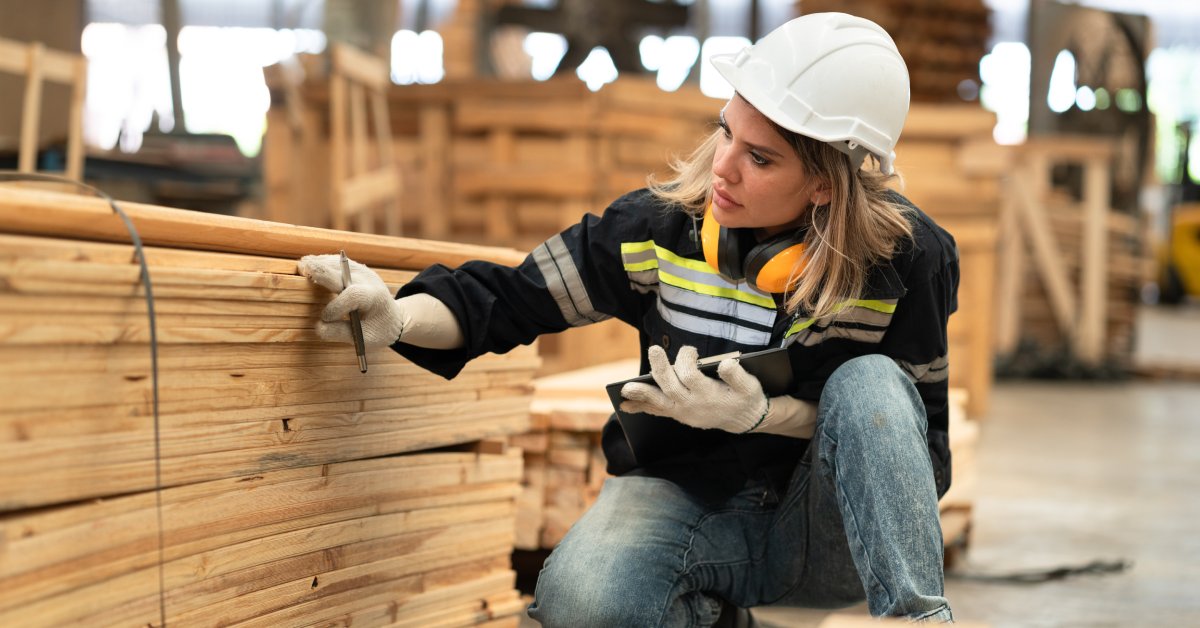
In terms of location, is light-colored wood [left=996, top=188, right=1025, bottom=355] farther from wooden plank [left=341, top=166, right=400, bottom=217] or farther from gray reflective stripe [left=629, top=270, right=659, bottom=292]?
gray reflective stripe [left=629, top=270, right=659, bottom=292]

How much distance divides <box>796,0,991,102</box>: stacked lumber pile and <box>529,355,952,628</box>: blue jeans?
6.36 meters

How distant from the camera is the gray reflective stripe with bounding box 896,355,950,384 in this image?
2.20m

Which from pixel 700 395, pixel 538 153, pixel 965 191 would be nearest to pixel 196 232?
pixel 700 395

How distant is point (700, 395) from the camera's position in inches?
80.2

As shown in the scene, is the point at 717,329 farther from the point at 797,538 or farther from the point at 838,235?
the point at 797,538

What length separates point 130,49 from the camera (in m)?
15.4

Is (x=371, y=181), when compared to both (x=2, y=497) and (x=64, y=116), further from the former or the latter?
(x=64, y=116)

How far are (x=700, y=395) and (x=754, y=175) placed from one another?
1.31 ft

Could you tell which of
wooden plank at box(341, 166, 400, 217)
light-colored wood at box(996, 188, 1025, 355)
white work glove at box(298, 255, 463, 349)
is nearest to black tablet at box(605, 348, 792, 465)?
white work glove at box(298, 255, 463, 349)

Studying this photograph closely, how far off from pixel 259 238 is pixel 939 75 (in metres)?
7.33

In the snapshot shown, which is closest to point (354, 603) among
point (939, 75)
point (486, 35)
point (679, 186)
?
point (679, 186)

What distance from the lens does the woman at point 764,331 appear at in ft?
6.48

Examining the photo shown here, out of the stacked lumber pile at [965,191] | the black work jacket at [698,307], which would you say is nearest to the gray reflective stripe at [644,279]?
the black work jacket at [698,307]

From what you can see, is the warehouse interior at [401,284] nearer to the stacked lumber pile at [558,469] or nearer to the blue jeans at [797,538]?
the stacked lumber pile at [558,469]
